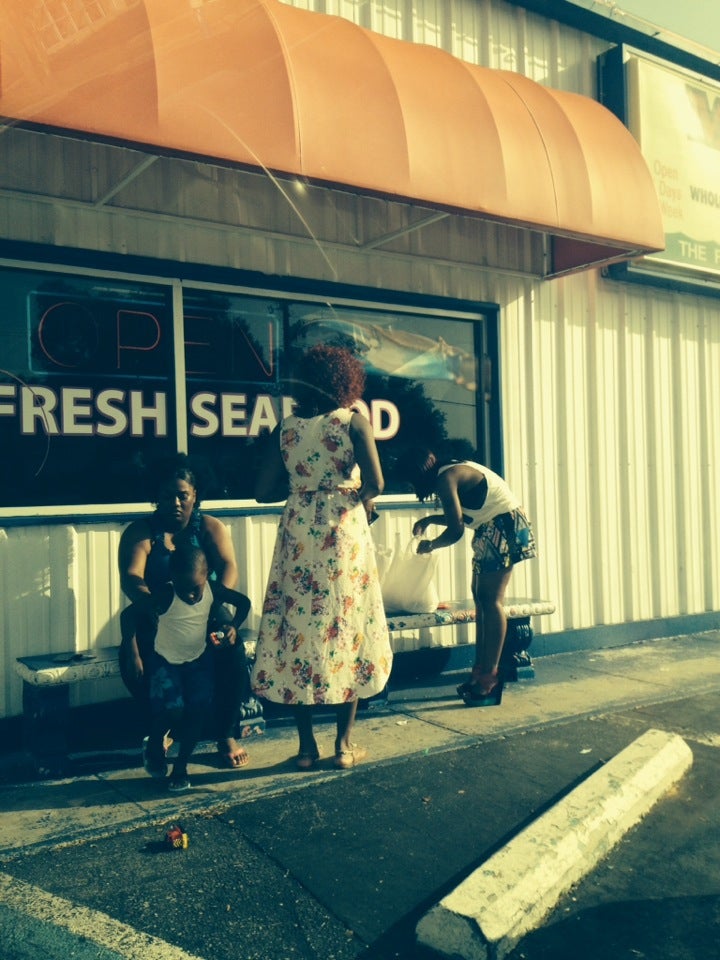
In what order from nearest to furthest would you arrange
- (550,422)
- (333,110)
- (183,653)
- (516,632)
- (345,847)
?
(345,847)
(183,653)
(333,110)
(516,632)
(550,422)

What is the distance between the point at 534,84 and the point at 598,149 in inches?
24.6

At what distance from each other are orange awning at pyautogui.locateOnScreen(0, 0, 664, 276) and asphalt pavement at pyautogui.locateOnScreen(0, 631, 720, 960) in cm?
294

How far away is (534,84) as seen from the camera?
620cm

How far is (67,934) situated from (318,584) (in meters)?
1.86

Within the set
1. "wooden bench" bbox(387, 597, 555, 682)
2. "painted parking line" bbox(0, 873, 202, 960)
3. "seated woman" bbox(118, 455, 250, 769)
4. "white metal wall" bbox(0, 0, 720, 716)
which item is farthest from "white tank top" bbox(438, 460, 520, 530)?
"painted parking line" bbox(0, 873, 202, 960)

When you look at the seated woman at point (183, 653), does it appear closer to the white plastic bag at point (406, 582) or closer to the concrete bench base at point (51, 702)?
the concrete bench base at point (51, 702)

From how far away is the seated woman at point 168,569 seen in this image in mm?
4395

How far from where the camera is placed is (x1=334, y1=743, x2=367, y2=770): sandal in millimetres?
4438

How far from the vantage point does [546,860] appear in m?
3.23

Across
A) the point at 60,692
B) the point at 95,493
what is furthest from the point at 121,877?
the point at 95,493

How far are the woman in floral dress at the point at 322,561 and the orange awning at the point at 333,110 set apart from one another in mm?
1140

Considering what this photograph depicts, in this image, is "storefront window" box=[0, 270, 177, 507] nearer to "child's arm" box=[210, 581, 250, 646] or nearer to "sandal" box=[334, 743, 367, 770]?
"child's arm" box=[210, 581, 250, 646]

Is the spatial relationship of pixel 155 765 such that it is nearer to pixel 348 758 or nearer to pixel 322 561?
pixel 348 758

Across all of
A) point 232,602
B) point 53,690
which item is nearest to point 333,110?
point 232,602
